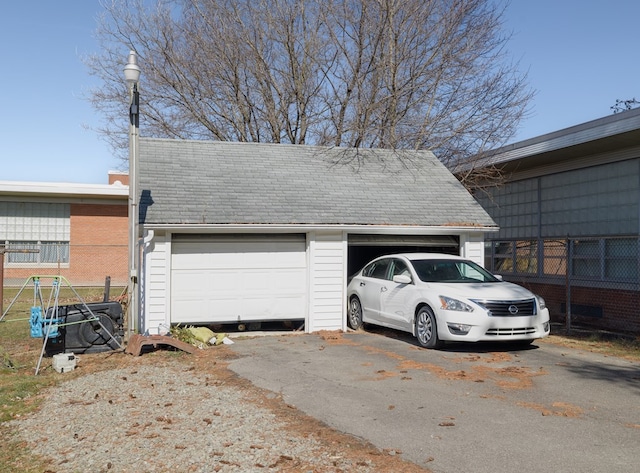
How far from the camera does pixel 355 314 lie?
13.1 metres

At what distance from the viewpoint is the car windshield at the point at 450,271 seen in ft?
36.9

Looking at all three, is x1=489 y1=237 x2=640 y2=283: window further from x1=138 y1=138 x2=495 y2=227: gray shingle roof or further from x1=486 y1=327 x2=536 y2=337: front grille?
x1=486 y1=327 x2=536 y2=337: front grille

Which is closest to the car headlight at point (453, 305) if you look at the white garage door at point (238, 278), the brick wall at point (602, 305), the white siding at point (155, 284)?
the white garage door at point (238, 278)

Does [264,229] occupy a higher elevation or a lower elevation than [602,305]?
higher

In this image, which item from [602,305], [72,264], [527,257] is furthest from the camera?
[72,264]

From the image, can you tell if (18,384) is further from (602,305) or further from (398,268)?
(602,305)

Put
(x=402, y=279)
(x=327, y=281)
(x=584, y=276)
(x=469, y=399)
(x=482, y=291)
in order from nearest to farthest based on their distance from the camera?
1. (x=469, y=399)
2. (x=482, y=291)
3. (x=402, y=279)
4. (x=327, y=281)
5. (x=584, y=276)

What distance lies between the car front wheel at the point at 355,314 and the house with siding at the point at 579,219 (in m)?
4.38

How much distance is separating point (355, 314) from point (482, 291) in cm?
352

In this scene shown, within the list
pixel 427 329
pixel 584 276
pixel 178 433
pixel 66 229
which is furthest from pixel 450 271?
pixel 66 229

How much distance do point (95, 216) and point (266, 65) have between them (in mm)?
10758

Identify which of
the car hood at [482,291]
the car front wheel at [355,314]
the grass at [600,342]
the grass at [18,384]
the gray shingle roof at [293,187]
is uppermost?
the gray shingle roof at [293,187]

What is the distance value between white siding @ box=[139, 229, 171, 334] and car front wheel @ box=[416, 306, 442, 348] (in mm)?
4734

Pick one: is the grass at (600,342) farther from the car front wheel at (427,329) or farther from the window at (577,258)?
the car front wheel at (427,329)
